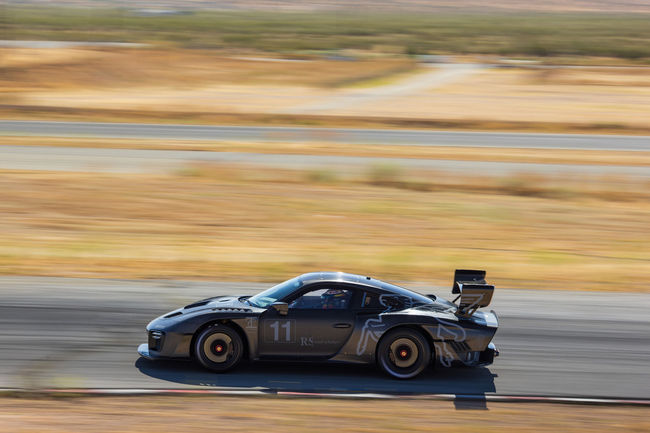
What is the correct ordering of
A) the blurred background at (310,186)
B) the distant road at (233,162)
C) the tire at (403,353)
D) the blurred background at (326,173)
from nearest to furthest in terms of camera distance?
the tire at (403,353)
the blurred background at (310,186)
the blurred background at (326,173)
the distant road at (233,162)

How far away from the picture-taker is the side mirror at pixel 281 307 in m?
8.84

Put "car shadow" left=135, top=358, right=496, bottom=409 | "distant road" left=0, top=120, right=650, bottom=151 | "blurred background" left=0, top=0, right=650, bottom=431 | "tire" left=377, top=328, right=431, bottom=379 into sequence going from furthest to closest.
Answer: "distant road" left=0, top=120, right=650, bottom=151 < "blurred background" left=0, top=0, right=650, bottom=431 < "tire" left=377, top=328, right=431, bottom=379 < "car shadow" left=135, top=358, right=496, bottom=409

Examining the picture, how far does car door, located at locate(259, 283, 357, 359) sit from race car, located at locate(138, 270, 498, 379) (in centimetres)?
1

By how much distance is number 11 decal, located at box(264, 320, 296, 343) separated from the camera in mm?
8891

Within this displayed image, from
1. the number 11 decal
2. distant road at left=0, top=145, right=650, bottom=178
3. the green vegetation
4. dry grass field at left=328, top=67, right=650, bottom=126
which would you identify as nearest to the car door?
the number 11 decal

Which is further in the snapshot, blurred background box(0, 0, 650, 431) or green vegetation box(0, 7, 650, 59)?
green vegetation box(0, 7, 650, 59)

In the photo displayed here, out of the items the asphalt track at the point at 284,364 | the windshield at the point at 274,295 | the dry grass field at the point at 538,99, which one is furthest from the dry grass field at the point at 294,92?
the windshield at the point at 274,295

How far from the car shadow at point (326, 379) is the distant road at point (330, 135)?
22134mm

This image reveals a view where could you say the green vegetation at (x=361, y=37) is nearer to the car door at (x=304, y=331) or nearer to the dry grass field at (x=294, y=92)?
the dry grass field at (x=294, y=92)

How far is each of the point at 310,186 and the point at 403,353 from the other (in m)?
13.7

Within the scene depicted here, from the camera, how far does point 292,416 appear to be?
26.1 feet

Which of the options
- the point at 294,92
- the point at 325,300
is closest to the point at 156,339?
the point at 325,300

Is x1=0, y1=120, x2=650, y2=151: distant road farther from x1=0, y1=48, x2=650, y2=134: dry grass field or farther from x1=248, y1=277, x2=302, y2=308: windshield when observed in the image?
x1=248, y1=277, x2=302, y2=308: windshield

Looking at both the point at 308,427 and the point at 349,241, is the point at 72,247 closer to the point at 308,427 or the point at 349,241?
the point at 349,241
